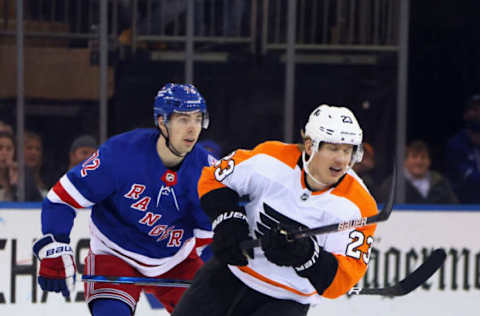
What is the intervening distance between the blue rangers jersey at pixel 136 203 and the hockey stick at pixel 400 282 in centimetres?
17

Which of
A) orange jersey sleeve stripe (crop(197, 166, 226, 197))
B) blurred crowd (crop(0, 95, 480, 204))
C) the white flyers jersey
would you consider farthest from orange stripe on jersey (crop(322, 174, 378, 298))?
blurred crowd (crop(0, 95, 480, 204))

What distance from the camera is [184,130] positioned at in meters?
3.18

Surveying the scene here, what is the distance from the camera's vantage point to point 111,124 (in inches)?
198

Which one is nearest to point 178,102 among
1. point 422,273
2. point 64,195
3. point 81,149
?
point 64,195

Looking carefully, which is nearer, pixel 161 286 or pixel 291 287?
pixel 291 287

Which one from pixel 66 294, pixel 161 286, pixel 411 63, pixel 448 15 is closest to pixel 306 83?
pixel 411 63

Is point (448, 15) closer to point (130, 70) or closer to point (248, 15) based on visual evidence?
point (248, 15)

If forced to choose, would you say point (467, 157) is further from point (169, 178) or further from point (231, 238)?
point (231, 238)

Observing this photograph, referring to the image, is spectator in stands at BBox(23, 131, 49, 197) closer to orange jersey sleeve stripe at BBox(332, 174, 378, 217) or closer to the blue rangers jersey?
the blue rangers jersey

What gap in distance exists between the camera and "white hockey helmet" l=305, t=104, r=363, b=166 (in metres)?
2.60

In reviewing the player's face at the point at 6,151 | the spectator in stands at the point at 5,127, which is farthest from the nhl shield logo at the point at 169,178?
the spectator in stands at the point at 5,127

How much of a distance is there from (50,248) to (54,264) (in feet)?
0.18

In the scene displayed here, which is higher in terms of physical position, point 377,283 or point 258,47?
point 258,47

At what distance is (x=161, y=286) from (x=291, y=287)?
0.77 metres
